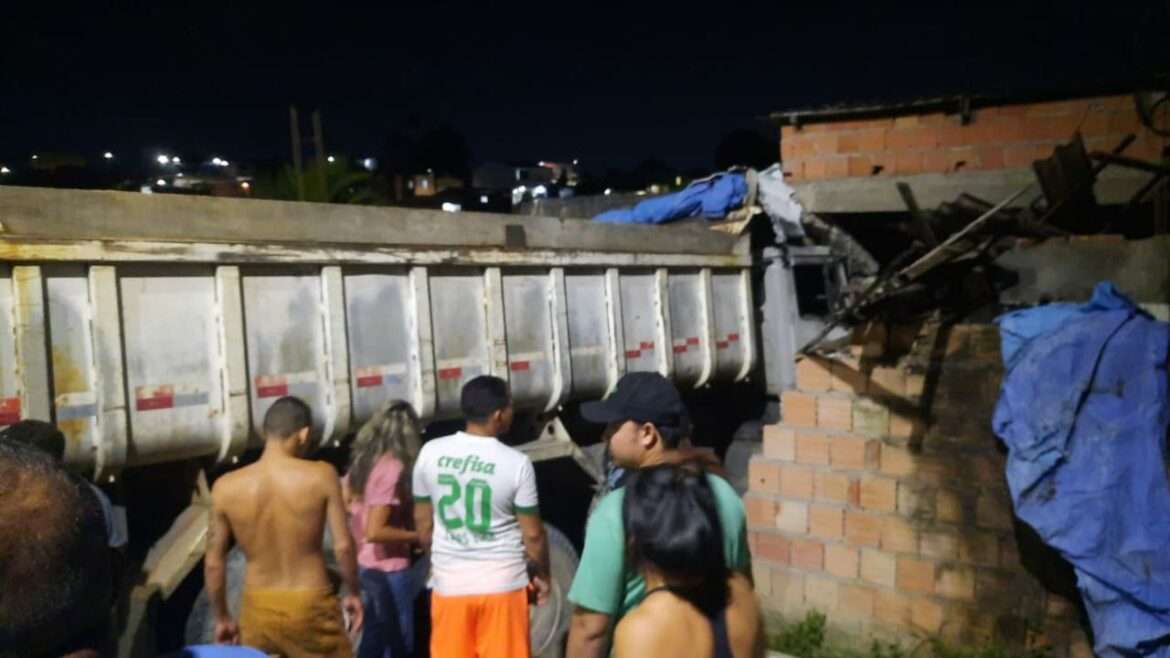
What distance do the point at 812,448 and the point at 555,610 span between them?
1733mm

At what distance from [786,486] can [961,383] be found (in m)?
1.17

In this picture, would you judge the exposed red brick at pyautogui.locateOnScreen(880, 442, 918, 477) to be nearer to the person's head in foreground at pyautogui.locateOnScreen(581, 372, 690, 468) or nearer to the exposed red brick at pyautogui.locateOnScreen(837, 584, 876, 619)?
the exposed red brick at pyautogui.locateOnScreen(837, 584, 876, 619)

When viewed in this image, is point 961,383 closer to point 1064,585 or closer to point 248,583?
point 1064,585

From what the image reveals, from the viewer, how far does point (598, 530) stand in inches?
104

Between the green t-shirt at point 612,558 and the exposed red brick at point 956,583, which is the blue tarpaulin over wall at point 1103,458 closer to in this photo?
the exposed red brick at point 956,583

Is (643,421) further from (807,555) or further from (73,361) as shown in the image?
(807,555)

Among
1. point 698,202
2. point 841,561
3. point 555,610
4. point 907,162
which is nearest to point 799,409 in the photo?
point 841,561

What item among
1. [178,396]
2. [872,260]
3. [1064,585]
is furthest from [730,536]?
[872,260]

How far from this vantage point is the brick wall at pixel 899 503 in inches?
188

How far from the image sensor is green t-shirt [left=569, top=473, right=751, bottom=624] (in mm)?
2613

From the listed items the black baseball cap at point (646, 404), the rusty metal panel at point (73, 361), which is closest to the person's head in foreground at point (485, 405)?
the black baseball cap at point (646, 404)

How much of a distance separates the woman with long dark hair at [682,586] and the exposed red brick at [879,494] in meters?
2.98

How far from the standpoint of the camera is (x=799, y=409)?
5.54 m

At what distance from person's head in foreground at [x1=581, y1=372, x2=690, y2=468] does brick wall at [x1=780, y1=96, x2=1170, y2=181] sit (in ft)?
9.98
